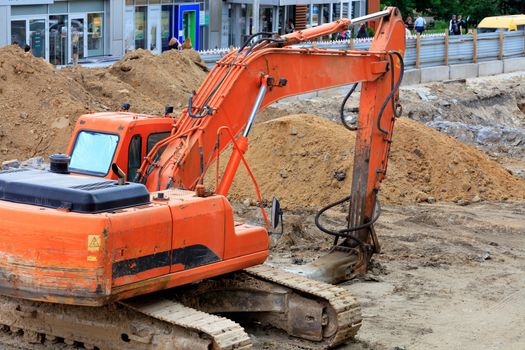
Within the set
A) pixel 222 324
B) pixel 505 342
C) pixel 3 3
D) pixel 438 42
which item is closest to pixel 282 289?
pixel 222 324

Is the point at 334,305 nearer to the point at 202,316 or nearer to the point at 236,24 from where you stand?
the point at 202,316

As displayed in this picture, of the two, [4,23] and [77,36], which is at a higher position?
[4,23]

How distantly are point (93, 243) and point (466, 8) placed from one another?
4627cm

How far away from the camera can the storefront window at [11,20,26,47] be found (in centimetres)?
3247

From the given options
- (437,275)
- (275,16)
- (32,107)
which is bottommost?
(437,275)

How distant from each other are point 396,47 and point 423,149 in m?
6.44

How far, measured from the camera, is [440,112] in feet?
99.1

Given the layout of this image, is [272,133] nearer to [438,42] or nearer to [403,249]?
[403,249]

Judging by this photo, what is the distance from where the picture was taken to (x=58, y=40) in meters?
33.8

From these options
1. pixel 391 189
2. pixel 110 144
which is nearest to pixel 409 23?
pixel 391 189

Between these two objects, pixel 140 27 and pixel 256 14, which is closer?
pixel 140 27

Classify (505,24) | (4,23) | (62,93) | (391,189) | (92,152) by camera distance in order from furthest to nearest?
(505,24) → (4,23) → (62,93) → (391,189) → (92,152)

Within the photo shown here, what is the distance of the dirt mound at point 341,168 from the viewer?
63.5 feet

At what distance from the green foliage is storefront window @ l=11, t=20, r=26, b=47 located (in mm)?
23307
